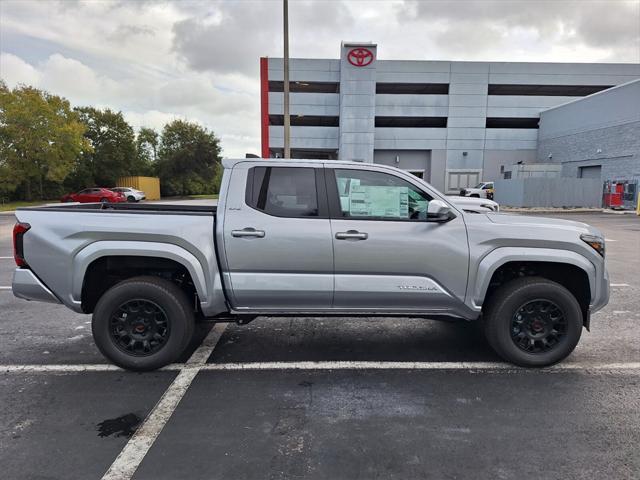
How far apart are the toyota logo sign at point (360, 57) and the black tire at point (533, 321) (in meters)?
38.8

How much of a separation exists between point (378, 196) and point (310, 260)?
2.81ft

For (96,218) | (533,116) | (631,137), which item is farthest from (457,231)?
(533,116)

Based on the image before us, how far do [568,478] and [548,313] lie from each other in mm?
1774

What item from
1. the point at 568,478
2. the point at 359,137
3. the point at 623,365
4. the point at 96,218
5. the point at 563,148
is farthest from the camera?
the point at 359,137

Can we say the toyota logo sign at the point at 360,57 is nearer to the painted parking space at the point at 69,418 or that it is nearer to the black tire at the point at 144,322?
the black tire at the point at 144,322

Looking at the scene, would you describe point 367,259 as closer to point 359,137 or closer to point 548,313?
point 548,313

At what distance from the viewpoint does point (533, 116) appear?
41.6 meters

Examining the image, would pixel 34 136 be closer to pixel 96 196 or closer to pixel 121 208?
pixel 96 196

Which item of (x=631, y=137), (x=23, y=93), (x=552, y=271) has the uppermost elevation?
(x=23, y=93)

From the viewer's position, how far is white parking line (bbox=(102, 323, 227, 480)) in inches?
102

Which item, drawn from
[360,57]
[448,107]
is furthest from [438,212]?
[448,107]

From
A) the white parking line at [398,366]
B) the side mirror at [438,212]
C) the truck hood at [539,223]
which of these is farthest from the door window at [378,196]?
the white parking line at [398,366]

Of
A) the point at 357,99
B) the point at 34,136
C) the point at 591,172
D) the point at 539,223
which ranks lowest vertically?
the point at 539,223

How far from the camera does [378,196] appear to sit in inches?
159
